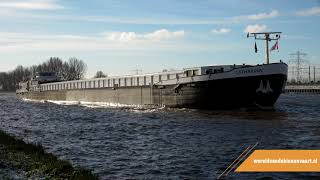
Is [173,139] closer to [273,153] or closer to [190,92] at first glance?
[273,153]

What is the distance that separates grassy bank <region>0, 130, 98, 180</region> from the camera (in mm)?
10352

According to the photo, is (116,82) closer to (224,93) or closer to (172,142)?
(224,93)

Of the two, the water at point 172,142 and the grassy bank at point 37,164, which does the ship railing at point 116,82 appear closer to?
the water at point 172,142

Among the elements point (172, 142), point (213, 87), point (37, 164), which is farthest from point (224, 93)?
point (37, 164)

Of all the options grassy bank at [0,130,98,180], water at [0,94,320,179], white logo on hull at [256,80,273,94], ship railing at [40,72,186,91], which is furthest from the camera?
ship railing at [40,72,186,91]

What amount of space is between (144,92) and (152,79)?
162 cm

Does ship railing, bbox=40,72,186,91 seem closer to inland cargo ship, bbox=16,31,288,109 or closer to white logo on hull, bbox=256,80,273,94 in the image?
inland cargo ship, bbox=16,31,288,109

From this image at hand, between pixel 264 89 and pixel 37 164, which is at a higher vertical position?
pixel 264 89

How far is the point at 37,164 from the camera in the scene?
1140cm

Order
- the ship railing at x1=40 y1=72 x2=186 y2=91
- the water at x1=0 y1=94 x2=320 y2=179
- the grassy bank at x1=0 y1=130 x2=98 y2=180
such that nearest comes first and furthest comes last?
the grassy bank at x1=0 y1=130 x2=98 y2=180 < the water at x1=0 y1=94 x2=320 y2=179 < the ship railing at x1=40 y1=72 x2=186 y2=91

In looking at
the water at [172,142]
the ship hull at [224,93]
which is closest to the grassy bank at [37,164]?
the water at [172,142]

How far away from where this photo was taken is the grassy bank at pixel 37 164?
10352 mm

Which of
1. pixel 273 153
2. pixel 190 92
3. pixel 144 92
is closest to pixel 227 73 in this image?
pixel 190 92

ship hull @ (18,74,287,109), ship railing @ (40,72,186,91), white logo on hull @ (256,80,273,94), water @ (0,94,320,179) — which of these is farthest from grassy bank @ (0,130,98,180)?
ship railing @ (40,72,186,91)
